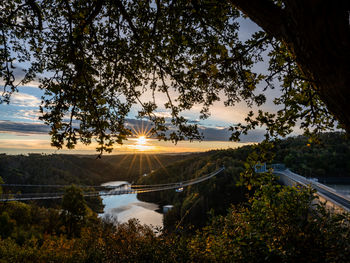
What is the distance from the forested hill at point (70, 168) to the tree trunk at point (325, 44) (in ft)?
177

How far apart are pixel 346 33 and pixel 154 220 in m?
44.1

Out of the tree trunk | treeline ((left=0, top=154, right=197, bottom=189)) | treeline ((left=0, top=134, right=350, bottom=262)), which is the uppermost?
the tree trunk

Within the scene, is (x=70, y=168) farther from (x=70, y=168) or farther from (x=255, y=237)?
(x=255, y=237)

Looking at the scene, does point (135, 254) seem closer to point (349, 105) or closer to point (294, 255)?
Result: point (294, 255)

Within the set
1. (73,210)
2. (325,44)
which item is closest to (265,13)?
(325,44)

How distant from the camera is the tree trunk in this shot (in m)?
1.11

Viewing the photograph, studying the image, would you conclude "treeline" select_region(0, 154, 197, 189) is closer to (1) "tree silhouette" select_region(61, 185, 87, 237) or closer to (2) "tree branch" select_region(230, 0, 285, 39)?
(1) "tree silhouette" select_region(61, 185, 87, 237)

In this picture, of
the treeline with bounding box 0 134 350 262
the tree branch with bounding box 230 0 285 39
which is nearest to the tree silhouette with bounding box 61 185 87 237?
the treeline with bounding box 0 134 350 262

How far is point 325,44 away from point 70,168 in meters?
95.9

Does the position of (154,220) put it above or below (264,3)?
below

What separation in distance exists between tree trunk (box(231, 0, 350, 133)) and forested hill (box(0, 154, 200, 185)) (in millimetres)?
53994

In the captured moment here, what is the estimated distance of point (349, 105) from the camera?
1161mm

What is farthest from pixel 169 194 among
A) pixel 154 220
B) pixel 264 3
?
pixel 264 3

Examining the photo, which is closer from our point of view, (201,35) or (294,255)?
(294,255)
